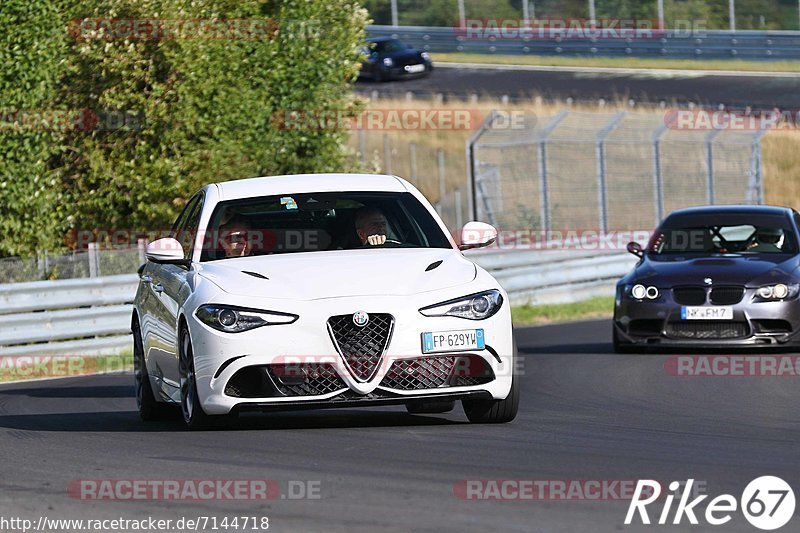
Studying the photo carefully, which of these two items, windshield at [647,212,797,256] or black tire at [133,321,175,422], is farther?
windshield at [647,212,797,256]

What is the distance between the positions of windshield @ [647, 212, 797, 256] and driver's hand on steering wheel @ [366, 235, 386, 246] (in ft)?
22.5

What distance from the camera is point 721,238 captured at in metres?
16.8

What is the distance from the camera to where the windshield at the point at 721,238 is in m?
16.4

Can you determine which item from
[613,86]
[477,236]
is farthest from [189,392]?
[613,86]

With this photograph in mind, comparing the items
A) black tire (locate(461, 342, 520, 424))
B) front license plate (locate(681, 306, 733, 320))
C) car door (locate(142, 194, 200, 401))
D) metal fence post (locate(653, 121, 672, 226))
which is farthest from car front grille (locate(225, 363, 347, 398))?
metal fence post (locate(653, 121, 672, 226))

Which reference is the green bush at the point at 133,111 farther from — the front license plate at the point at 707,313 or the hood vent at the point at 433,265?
the hood vent at the point at 433,265

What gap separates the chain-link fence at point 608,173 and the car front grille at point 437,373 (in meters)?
16.8

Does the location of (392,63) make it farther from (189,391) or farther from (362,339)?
(362,339)

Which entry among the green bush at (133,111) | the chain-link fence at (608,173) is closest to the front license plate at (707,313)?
the green bush at (133,111)

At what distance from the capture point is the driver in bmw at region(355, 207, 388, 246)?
1014 cm

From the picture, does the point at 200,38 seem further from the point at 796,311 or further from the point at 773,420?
the point at 773,420

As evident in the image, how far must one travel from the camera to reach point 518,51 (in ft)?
184

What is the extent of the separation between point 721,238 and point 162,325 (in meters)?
8.02

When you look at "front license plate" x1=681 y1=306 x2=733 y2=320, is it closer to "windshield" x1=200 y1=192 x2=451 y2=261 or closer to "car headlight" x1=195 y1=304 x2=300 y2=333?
"windshield" x1=200 y1=192 x2=451 y2=261
